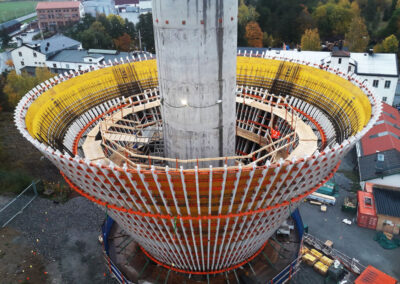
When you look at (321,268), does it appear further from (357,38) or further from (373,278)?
(357,38)

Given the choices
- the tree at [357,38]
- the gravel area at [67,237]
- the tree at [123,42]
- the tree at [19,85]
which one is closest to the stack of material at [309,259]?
the gravel area at [67,237]

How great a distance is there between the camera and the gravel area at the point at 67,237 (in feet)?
94.5

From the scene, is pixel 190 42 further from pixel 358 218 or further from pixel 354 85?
pixel 358 218

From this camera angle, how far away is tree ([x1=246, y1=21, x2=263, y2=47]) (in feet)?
313

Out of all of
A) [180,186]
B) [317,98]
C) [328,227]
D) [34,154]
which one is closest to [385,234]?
[328,227]

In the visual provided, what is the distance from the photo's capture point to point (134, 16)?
452ft

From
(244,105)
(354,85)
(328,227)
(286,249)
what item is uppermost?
(354,85)

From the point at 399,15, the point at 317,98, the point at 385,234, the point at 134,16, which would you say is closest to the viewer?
the point at 317,98

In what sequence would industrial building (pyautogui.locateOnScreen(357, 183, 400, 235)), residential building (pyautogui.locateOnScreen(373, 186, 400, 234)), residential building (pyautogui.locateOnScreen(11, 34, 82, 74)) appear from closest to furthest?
residential building (pyautogui.locateOnScreen(373, 186, 400, 234)) → industrial building (pyautogui.locateOnScreen(357, 183, 400, 235)) → residential building (pyautogui.locateOnScreen(11, 34, 82, 74))

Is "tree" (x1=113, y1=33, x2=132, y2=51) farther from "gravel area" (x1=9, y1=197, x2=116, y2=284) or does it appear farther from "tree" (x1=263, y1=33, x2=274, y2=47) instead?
"gravel area" (x1=9, y1=197, x2=116, y2=284)

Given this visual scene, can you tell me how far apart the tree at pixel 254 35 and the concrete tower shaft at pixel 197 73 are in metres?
84.1

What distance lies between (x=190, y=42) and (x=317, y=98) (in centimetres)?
1216

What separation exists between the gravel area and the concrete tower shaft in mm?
17762

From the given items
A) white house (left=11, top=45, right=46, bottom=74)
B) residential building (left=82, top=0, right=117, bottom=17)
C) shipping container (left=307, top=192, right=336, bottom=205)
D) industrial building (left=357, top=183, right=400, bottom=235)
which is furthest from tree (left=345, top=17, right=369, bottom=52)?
residential building (left=82, top=0, right=117, bottom=17)
